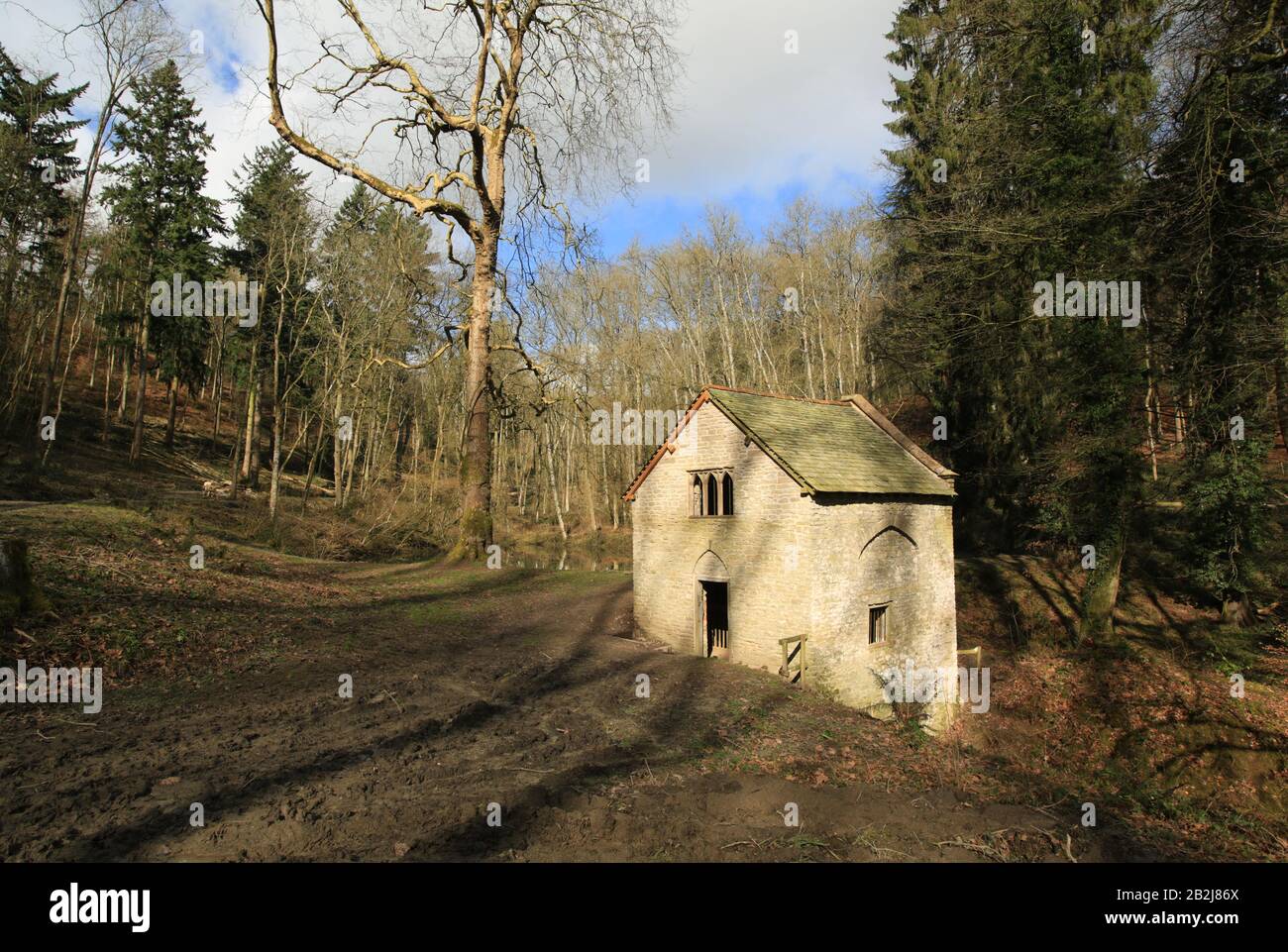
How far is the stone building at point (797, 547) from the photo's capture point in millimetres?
14664

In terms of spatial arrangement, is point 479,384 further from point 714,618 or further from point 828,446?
point 828,446

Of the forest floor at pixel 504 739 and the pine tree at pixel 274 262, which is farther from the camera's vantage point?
the pine tree at pixel 274 262

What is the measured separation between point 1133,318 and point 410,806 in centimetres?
2180

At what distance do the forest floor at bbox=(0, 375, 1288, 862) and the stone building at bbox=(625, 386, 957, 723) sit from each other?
1.73 m

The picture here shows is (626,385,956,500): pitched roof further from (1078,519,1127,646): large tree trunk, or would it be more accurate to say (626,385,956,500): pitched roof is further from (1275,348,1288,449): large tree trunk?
(1275,348,1288,449): large tree trunk

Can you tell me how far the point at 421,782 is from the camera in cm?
629

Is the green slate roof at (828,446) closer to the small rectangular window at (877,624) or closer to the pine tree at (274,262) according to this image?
the small rectangular window at (877,624)

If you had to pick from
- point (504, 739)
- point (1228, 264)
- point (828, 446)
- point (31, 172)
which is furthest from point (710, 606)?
point (31, 172)

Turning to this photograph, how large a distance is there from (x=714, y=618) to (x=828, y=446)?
5.63m

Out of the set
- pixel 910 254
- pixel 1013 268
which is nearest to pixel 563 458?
pixel 910 254

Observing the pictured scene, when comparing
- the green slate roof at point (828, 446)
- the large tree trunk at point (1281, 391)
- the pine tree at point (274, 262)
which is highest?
the pine tree at point (274, 262)

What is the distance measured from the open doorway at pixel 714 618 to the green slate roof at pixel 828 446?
153 inches

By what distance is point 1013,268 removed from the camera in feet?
66.7

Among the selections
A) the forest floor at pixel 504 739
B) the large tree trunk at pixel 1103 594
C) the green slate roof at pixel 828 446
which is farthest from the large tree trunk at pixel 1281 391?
A: the green slate roof at pixel 828 446
